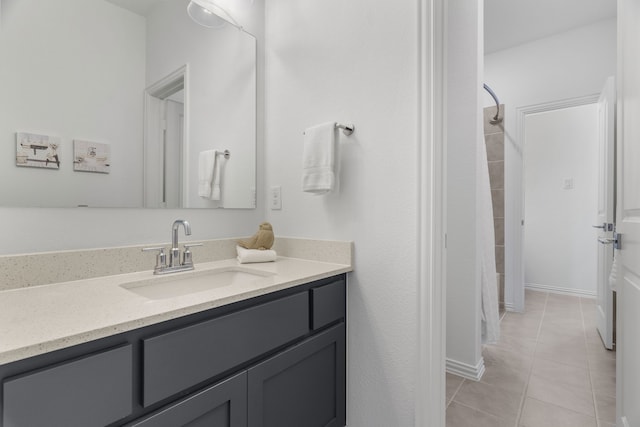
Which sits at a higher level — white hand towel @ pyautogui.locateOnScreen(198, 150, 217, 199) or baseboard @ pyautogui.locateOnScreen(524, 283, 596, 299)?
white hand towel @ pyautogui.locateOnScreen(198, 150, 217, 199)

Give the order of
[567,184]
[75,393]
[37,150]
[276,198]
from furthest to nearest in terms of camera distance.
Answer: [567,184] → [276,198] → [37,150] → [75,393]

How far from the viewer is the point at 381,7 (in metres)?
1.32

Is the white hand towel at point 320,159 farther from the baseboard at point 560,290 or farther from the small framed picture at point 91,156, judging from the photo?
the baseboard at point 560,290

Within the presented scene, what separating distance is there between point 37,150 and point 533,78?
3.86 m

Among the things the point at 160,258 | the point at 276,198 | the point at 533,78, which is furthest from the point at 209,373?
the point at 533,78

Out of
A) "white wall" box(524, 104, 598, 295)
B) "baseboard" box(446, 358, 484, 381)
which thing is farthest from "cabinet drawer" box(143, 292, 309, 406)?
"white wall" box(524, 104, 598, 295)

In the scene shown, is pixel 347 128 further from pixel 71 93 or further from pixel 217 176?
pixel 71 93

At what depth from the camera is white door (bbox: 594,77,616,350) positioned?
2.15 meters

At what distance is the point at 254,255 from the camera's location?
56.2 inches

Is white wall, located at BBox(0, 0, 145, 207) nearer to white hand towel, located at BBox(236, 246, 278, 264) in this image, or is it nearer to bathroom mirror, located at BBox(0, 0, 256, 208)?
bathroom mirror, located at BBox(0, 0, 256, 208)

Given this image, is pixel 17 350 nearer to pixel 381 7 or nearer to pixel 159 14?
pixel 159 14

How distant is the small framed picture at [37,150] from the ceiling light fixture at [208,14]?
83cm

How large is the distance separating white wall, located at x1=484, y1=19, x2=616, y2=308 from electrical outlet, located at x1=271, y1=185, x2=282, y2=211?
8.44 feet

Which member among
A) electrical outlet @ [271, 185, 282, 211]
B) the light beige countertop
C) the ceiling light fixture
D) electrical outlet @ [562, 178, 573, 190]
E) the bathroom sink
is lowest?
the bathroom sink
